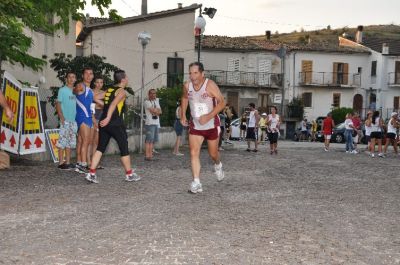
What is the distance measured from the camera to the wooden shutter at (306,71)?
52781mm

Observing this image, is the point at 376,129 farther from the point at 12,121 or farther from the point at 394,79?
the point at 394,79

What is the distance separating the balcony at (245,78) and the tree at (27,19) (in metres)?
38.4

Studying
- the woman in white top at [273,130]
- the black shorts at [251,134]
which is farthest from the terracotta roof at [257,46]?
the woman in white top at [273,130]

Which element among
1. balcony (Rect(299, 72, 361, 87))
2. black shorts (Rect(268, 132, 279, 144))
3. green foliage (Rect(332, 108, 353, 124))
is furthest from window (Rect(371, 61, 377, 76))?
black shorts (Rect(268, 132, 279, 144))

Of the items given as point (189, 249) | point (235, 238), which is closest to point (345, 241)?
point (235, 238)

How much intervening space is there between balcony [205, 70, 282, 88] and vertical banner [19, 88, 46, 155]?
3709 centimetres

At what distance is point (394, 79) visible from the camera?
181 ft

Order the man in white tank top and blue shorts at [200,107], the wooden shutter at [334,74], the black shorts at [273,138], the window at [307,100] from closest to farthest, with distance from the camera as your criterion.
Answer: the man in white tank top and blue shorts at [200,107] < the black shorts at [273,138] < the window at [307,100] < the wooden shutter at [334,74]

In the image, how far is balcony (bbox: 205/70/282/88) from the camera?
49.1 meters

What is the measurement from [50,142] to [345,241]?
7.96m

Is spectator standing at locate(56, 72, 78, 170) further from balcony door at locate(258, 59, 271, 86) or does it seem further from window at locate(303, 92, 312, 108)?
window at locate(303, 92, 312, 108)

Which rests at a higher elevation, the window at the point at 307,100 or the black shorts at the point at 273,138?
the window at the point at 307,100

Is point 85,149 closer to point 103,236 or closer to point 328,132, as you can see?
point 103,236

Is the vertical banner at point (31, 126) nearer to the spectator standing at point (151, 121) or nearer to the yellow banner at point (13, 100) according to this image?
the yellow banner at point (13, 100)
